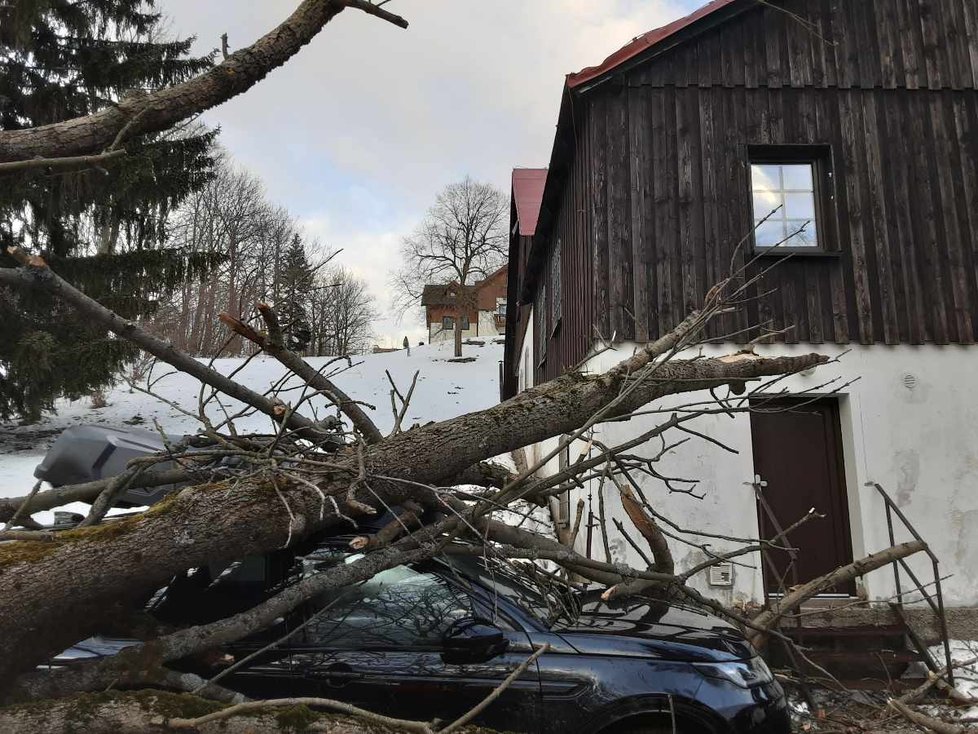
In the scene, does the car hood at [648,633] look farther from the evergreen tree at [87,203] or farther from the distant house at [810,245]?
the evergreen tree at [87,203]

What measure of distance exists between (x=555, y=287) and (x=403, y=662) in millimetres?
8382

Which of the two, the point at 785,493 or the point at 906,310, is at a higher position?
the point at 906,310

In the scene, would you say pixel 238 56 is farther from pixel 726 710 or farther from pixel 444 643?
pixel 726 710

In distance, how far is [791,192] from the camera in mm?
7469

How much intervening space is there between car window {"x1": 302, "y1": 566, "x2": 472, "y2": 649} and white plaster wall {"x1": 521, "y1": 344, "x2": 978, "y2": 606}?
3.40m

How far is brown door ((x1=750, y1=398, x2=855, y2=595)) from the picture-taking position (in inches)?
264

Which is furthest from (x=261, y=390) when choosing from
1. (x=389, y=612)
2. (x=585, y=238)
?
(x=389, y=612)

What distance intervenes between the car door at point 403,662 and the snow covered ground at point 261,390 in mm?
3856

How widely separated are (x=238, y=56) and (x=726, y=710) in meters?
4.23

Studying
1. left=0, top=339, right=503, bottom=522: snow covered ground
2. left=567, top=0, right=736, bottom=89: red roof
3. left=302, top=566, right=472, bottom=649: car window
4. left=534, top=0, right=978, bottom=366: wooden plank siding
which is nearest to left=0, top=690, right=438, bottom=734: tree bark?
left=302, top=566, right=472, bottom=649: car window

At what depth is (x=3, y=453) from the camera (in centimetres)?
1277

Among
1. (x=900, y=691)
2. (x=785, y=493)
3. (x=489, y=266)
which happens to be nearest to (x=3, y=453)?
(x=785, y=493)

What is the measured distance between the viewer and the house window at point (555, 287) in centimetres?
1024

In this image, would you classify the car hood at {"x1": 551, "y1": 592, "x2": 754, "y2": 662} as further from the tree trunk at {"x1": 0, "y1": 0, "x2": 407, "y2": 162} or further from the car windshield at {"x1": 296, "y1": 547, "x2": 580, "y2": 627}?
the tree trunk at {"x1": 0, "y1": 0, "x2": 407, "y2": 162}
